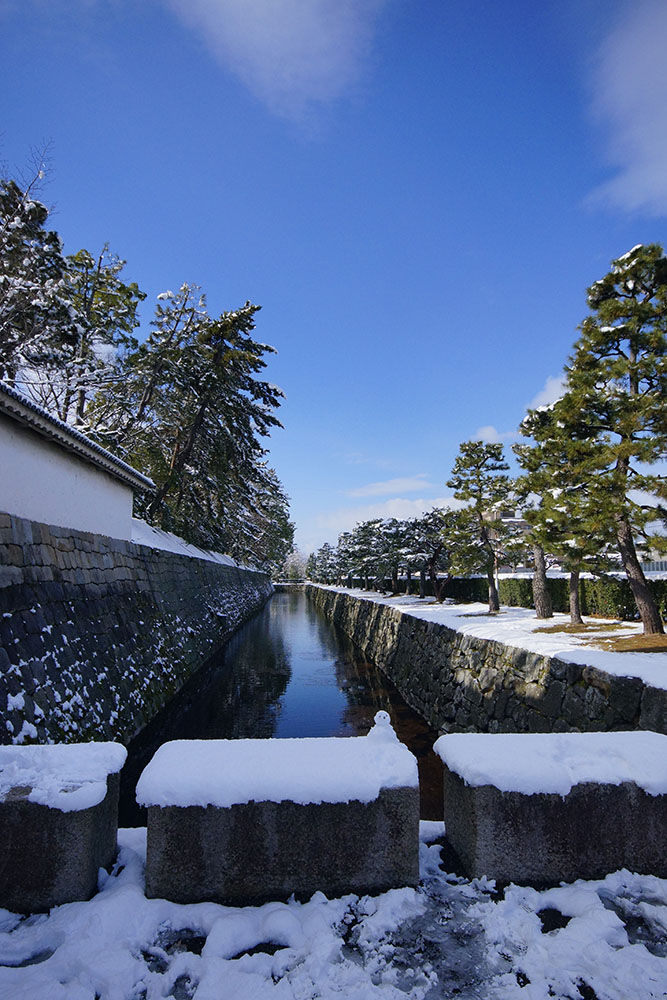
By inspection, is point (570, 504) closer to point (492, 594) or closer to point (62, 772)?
point (492, 594)

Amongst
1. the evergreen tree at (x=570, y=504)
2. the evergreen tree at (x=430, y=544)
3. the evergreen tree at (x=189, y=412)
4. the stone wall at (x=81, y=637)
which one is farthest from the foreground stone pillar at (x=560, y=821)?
the evergreen tree at (x=430, y=544)

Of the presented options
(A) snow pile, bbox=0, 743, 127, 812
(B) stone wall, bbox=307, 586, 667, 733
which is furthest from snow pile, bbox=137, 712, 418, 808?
(B) stone wall, bbox=307, 586, 667, 733

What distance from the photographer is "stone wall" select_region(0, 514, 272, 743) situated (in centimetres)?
522

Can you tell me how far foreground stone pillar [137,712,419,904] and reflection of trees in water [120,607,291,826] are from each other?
3968 millimetres

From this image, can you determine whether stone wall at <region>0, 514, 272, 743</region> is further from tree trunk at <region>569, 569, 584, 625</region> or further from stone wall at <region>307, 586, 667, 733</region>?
tree trunk at <region>569, 569, 584, 625</region>

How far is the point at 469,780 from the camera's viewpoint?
255 centimetres

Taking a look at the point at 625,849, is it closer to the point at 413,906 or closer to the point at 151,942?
the point at 413,906

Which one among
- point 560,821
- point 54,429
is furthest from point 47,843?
point 54,429

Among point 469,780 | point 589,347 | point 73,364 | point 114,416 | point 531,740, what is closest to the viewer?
point 469,780

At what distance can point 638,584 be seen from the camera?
816cm

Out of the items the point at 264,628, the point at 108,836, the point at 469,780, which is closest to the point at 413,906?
the point at 469,780

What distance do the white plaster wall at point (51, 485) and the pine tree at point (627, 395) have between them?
8874mm

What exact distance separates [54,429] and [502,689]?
26.5 ft

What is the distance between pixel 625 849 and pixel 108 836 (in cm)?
278
